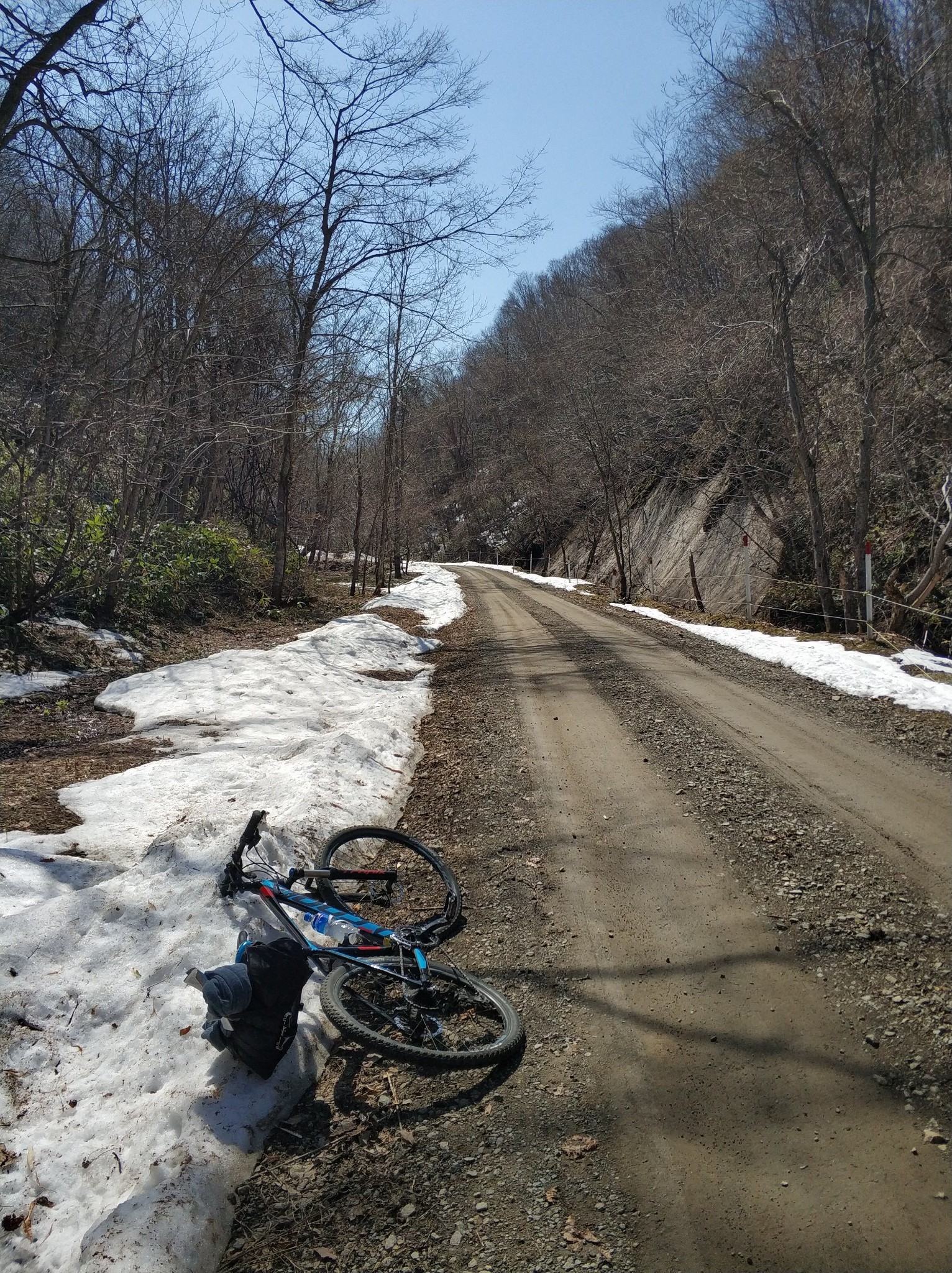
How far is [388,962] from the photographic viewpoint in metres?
3.52

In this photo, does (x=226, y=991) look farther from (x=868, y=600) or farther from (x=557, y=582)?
(x=557, y=582)

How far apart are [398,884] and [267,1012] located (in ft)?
5.79

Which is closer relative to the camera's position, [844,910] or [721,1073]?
[721,1073]

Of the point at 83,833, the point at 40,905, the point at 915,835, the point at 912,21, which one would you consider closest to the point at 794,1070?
the point at 915,835

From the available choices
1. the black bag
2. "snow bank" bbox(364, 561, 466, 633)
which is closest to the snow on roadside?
the black bag

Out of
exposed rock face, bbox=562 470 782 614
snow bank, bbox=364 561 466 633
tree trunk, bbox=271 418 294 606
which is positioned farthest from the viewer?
exposed rock face, bbox=562 470 782 614

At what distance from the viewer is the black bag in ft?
10.1

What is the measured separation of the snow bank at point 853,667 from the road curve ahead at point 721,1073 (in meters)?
3.09

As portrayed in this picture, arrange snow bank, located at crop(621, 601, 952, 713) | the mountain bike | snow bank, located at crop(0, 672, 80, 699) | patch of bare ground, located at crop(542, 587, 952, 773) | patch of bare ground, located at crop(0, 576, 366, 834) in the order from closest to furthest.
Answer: the mountain bike, patch of bare ground, located at crop(0, 576, 366, 834), patch of bare ground, located at crop(542, 587, 952, 773), snow bank, located at crop(621, 601, 952, 713), snow bank, located at crop(0, 672, 80, 699)

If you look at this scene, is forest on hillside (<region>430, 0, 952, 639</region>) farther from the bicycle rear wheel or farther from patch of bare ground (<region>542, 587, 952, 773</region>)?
the bicycle rear wheel

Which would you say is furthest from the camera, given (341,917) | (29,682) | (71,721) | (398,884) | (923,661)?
(923,661)

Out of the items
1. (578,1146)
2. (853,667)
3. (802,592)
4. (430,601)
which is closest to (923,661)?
(853,667)

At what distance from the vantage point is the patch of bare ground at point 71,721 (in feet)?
18.0

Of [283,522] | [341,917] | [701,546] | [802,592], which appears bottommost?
[341,917]
